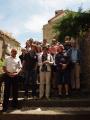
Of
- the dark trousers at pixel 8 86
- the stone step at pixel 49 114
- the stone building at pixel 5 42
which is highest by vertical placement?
the stone building at pixel 5 42

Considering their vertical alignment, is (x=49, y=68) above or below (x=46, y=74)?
above

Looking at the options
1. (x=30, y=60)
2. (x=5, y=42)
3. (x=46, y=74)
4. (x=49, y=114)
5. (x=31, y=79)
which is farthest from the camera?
(x=5, y=42)

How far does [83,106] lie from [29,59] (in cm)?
248

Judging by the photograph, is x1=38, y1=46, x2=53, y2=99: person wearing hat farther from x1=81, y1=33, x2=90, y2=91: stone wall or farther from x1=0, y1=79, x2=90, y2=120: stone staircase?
x1=81, y1=33, x2=90, y2=91: stone wall

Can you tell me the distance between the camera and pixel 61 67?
41.9ft

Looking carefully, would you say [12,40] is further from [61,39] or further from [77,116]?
[77,116]

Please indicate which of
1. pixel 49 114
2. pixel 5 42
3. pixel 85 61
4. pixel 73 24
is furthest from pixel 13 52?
pixel 5 42

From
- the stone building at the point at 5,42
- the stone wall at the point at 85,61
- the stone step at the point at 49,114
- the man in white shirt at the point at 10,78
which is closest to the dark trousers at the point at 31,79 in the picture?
the man in white shirt at the point at 10,78

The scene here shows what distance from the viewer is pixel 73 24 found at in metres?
18.0

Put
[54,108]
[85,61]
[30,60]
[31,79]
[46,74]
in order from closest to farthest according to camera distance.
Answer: [54,108] < [46,74] < [31,79] < [30,60] < [85,61]

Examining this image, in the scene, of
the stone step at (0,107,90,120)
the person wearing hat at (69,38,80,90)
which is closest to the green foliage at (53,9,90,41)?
the person wearing hat at (69,38,80,90)

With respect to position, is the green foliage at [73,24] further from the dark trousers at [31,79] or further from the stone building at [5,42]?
the stone building at [5,42]

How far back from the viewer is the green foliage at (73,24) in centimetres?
1741

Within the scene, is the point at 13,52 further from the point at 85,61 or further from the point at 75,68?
the point at 85,61
